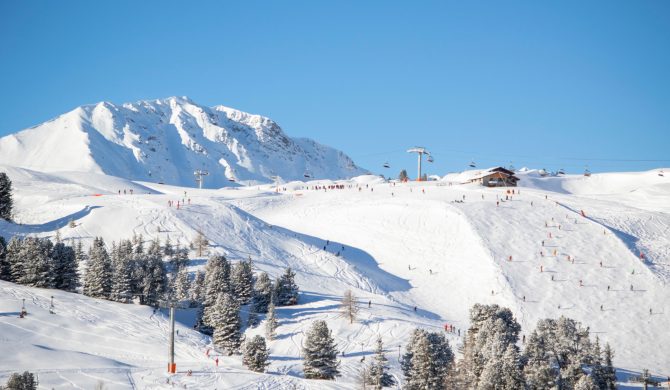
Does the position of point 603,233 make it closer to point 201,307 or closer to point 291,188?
point 201,307

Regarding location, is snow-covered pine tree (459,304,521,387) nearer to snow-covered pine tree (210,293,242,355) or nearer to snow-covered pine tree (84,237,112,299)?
snow-covered pine tree (210,293,242,355)

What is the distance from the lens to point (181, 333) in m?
52.6

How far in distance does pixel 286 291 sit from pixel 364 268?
16936 mm

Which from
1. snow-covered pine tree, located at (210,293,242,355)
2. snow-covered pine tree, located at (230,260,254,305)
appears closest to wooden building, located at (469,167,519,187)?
snow-covered pine tree, located at (230,260,254,305)

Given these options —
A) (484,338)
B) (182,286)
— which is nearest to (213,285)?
(182,286)

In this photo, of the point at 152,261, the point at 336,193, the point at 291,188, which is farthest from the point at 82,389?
the point at 291,188

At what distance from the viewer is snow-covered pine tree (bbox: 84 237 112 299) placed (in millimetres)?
59594

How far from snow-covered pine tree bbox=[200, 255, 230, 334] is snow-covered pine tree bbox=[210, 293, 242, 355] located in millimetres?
3055

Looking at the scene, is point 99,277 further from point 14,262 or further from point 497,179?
point 497,179

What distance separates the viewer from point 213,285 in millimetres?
59562

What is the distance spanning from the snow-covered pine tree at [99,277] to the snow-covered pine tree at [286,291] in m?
14.4

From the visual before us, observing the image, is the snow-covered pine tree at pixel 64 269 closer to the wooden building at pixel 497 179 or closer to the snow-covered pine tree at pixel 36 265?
the snow-covered pine tree at pixel 36 265

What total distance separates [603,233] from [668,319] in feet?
62.3

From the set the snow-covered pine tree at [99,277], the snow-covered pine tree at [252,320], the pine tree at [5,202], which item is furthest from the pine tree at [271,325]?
the pine tree at [5,202]
